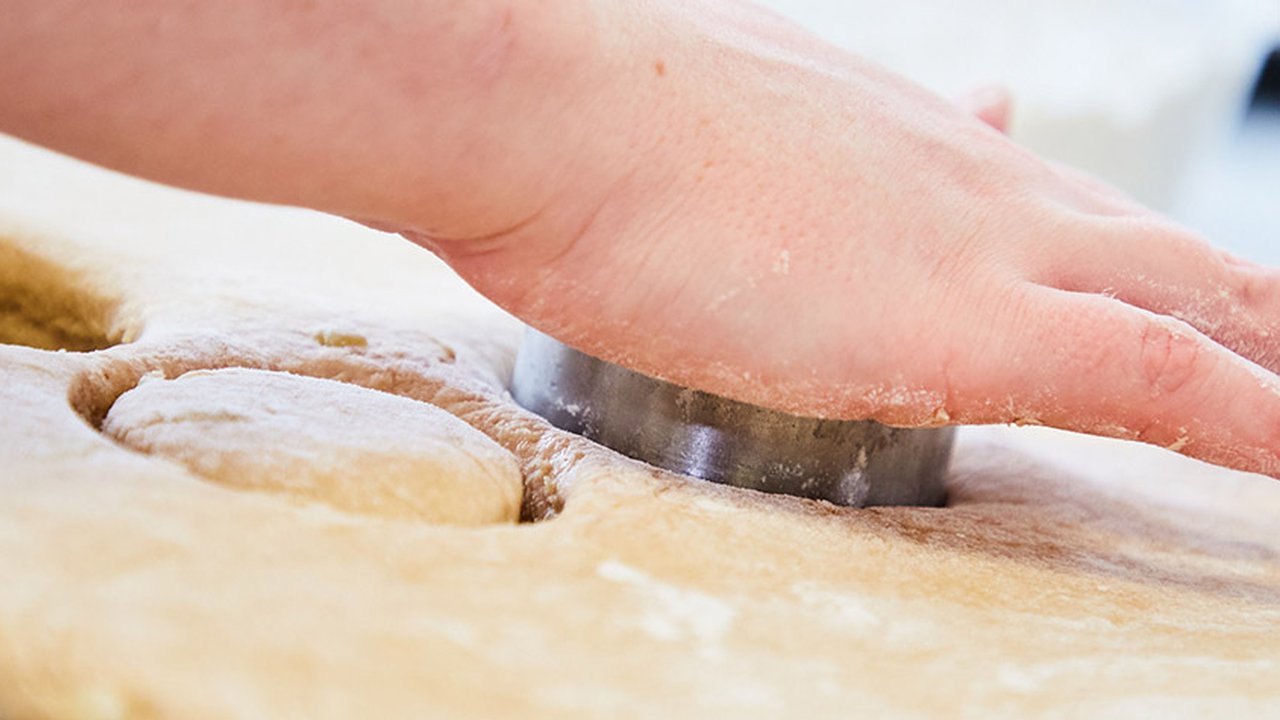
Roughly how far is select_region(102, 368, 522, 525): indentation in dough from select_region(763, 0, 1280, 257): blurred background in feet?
9.67

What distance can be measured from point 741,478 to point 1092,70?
3.19m

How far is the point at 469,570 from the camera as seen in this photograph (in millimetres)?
613

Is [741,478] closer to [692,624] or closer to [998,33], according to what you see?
[692,624]

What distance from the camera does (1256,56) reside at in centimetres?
407

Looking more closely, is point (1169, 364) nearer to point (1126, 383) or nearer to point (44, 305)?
point (1126, 383)

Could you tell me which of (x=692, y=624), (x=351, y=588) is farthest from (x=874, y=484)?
(x=351, y=588)

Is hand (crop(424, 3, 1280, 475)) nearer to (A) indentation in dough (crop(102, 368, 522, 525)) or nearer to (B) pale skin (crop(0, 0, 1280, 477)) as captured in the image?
(B) pale skin (crop(0, 0, 1280, 477))

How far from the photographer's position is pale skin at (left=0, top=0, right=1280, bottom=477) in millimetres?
Answer: 651

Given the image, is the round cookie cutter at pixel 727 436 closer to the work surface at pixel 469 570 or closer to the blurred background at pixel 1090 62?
the work surface at pixel 469 570

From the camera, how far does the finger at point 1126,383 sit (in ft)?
2.78

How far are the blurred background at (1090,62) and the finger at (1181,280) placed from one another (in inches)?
99.6

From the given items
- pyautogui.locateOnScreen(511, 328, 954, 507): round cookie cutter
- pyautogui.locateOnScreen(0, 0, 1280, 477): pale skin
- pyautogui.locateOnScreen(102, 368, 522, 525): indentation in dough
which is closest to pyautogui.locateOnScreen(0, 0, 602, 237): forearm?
pyautogui.locateOnScreen(0, 0, 1280, 477): pale skin

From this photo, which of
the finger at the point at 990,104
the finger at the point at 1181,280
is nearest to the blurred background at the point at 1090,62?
the finger at the point at 990,104

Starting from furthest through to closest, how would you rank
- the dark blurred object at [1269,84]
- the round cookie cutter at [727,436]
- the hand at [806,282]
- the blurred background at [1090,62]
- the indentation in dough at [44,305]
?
the dark blurred object at [1269,84] → the blurred background at [1090,62] → the indentation in dough at [44,305] → the round cookie cutter at [727,436] → the hand at [806,282]
